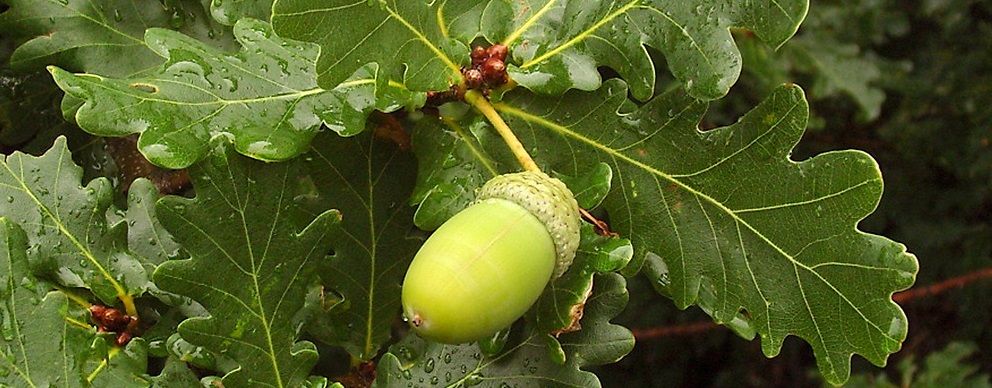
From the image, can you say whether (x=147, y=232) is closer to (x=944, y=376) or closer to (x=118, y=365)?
(x=118, y=365)

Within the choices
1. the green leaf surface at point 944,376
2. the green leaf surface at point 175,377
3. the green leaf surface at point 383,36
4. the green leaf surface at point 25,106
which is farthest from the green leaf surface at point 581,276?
the green leaf surface at point 944,376

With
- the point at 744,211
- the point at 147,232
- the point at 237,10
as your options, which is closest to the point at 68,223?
the point at 147,232

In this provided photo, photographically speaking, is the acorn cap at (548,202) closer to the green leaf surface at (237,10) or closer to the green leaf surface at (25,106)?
the green leaf surface at (237,10)

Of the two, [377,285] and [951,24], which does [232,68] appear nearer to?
[377,285]

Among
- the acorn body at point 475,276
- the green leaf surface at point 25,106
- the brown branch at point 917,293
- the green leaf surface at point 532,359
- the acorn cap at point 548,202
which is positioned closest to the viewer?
the acorn body at point 475,276

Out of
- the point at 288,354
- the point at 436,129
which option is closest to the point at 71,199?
the point at 288,354

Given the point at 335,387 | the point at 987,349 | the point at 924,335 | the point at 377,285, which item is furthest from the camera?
the point at 924,335
